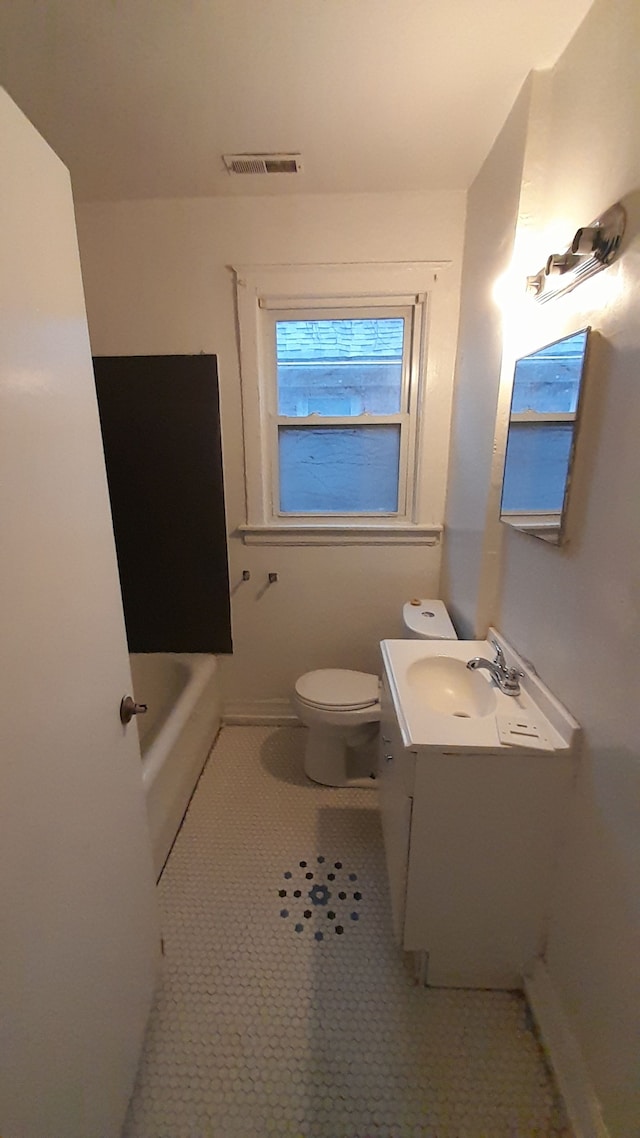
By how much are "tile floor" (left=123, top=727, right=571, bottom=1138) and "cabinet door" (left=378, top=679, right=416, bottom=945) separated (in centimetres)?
21

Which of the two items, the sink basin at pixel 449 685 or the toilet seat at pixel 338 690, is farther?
the toilet seat at pixel 338 690

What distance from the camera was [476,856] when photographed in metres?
1.17

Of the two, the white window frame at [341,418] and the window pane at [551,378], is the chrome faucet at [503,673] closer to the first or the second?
the window pane at [551,378]

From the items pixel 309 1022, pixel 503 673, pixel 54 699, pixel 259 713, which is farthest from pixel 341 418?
pixel 309 1022

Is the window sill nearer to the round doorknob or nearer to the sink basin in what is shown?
the sink basin

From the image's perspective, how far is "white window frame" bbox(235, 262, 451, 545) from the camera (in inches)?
76.5

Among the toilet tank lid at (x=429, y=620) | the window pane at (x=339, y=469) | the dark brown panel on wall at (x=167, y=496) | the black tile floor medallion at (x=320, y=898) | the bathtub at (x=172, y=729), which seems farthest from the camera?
the window pane at (x=339, y=469)

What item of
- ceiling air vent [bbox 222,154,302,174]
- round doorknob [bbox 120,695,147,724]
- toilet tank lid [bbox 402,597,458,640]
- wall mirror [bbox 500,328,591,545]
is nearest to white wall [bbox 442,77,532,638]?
toilet tank lid [bbox 402,597,458,640]

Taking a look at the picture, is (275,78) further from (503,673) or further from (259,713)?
(259,713)

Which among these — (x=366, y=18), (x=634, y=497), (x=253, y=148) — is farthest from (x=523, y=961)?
(x=253, y=148)

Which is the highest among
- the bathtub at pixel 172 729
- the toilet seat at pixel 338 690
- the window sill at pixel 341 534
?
the window sill at pixel 341 534

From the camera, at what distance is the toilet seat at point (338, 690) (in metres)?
1.89

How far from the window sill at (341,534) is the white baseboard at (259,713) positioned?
88cm

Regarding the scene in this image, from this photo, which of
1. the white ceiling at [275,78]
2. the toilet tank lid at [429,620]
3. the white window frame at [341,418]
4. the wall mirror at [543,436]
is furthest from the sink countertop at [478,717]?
the white ceiling at [275,78]
